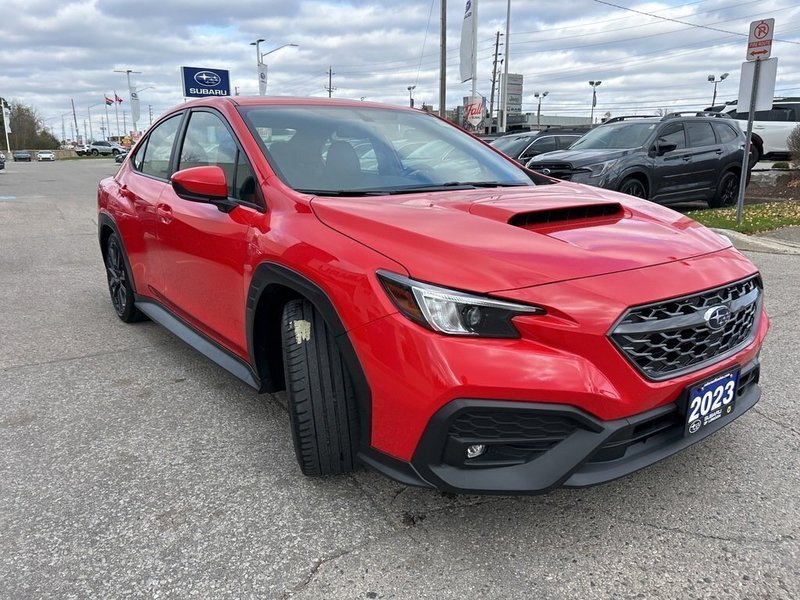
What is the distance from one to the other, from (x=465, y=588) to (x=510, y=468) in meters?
0.41

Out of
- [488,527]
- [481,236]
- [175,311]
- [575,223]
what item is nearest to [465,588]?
[488,527]

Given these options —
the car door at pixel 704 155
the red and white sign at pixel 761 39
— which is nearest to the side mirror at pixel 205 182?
the red and white sign at pixel 761 39

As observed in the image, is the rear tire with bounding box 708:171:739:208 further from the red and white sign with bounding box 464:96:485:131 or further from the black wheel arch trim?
the red and white sign with bounding box 464:96:485:131

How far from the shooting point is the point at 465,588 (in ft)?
6.36

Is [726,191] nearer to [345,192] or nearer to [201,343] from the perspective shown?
[345,192]

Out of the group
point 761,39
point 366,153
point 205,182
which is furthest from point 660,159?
point 205,182

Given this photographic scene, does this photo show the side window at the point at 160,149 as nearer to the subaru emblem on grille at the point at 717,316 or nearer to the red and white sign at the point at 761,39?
the subaru emblem on grille at the point at 717,316

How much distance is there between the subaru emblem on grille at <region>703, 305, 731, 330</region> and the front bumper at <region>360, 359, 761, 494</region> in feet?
1.10

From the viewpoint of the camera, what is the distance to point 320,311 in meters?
2.19

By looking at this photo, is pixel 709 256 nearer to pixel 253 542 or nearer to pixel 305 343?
pixel 305 343

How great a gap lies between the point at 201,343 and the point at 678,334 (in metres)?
2.38

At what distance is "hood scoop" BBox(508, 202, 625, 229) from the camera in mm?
2336

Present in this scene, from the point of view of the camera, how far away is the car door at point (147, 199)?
3.79 meters

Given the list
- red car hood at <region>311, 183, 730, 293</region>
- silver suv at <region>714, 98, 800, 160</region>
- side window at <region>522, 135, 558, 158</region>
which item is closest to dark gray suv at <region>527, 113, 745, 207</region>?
side window at <region>522, 135, 558, 158</region>
